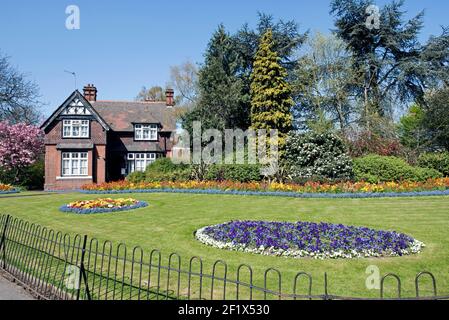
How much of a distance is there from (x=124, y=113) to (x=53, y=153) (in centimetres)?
785

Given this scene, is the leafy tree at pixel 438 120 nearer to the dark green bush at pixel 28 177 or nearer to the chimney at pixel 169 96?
the chimney at pixel 169 96

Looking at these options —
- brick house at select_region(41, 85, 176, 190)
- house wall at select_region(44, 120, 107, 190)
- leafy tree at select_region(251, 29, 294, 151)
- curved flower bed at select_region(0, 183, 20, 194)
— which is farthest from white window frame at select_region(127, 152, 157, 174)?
leafy tree at select_region(251, 29, 294, 151)

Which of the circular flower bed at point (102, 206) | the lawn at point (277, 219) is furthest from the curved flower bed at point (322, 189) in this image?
the circular flower bed at point (102, 206)

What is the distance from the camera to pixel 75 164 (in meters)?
31.3

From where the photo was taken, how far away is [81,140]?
31.4m

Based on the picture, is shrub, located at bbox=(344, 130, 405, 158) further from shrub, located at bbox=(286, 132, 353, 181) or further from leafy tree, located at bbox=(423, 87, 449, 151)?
leafy tree, located at bbox=(423, 87, 449, 151)

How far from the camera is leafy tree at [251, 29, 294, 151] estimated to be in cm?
2834

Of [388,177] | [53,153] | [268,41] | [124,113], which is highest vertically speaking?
[268,41]

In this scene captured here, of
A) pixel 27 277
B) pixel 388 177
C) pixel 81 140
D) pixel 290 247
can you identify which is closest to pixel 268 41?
pixel 388 177

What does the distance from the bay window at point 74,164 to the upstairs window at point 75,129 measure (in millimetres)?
1568

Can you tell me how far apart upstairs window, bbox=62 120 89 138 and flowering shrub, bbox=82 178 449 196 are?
8810mm

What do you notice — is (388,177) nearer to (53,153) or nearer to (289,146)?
(289,146)

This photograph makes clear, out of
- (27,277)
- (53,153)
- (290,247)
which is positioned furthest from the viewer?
(53,153)
